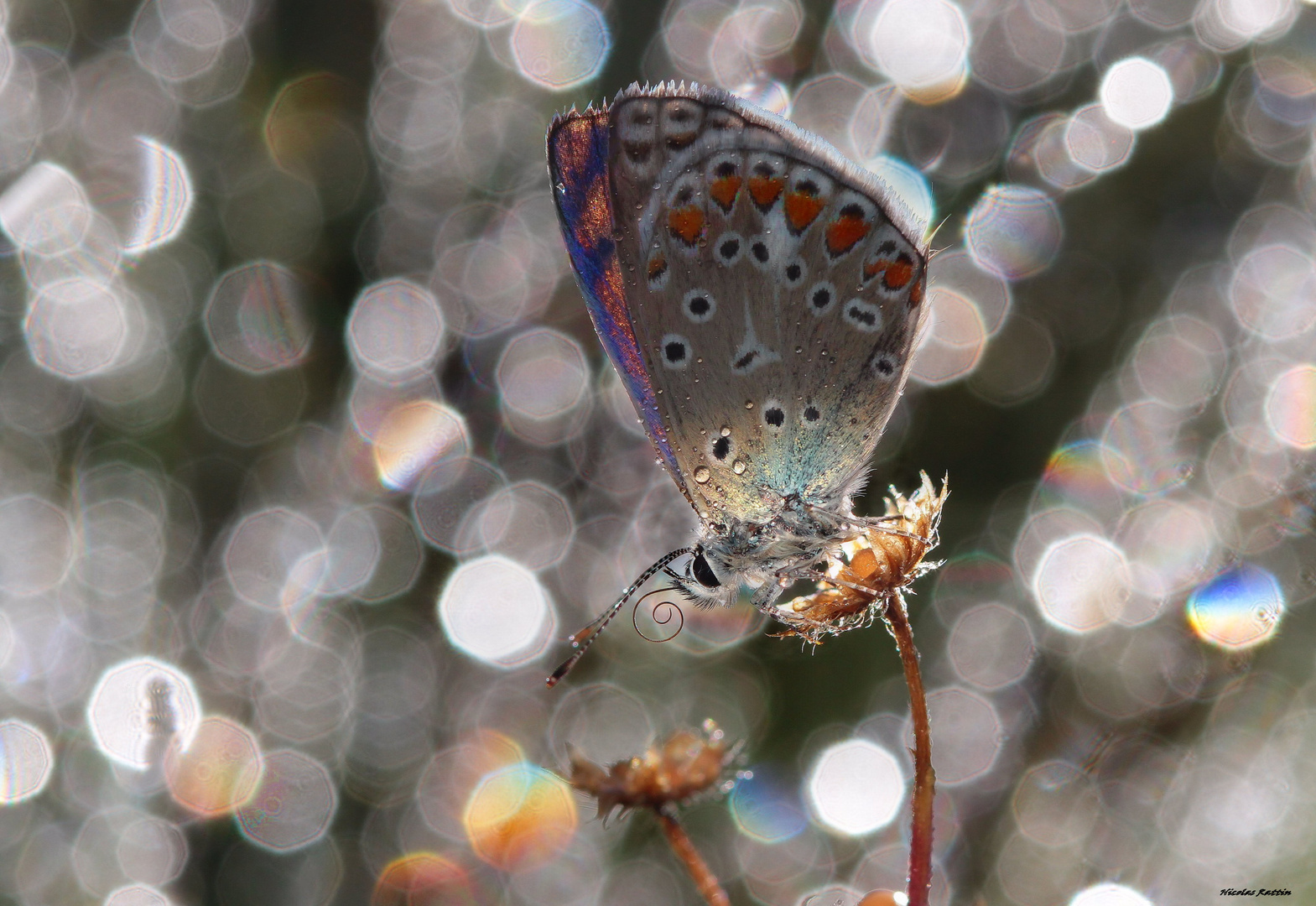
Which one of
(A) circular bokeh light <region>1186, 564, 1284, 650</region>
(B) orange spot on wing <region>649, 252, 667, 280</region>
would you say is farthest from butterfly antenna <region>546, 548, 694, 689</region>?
(A) circular bokeh light <region>1186, 564, 1284, 650</region>

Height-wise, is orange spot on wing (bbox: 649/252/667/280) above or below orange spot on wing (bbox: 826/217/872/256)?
below

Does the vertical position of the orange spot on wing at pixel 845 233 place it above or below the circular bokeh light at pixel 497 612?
above

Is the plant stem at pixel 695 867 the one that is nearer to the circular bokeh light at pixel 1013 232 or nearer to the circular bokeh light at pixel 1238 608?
the circular bokeh light at pixel 1238 608

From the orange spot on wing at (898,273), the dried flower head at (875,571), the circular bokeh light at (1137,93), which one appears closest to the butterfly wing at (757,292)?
the orange spot on wing at (898,273)

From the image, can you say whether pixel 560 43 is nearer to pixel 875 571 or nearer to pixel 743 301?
pixel 743 301

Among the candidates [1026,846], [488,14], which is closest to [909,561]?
[1026,846]

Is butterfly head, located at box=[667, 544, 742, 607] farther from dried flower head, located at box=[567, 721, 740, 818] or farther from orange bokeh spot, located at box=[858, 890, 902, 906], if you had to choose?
orange bokeh spot, located at box=[858, 890, 902, 906]
